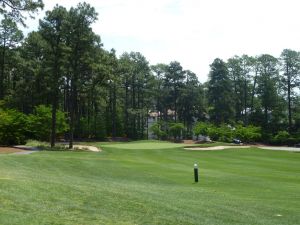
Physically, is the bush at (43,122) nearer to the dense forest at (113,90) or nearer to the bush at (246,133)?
the dense forest at (113,90)

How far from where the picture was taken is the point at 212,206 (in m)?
11.9

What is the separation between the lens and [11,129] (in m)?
45.9

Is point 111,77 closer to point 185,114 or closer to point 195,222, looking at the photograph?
point 195,222

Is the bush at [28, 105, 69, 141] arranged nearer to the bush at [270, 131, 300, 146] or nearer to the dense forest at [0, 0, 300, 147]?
the dense forest at [0, 0, 300, 147]

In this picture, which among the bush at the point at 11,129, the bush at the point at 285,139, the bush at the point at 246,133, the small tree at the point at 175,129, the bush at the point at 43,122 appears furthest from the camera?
the small tree at the point at 175,129

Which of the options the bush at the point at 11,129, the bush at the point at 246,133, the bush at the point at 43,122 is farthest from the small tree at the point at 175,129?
the bush at the point at 11,129

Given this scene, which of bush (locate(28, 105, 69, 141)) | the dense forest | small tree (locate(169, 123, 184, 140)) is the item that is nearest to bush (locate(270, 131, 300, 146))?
the dense forest

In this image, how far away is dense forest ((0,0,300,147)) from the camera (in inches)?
1893

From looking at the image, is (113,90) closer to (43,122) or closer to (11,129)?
(43,122)

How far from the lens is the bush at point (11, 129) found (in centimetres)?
4516

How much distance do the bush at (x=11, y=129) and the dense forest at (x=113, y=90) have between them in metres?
0.10

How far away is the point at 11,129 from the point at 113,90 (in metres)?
44.1

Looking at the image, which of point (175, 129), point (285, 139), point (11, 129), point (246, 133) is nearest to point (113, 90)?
point (175, 129)

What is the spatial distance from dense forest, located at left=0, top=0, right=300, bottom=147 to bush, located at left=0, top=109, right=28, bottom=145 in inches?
4.0
